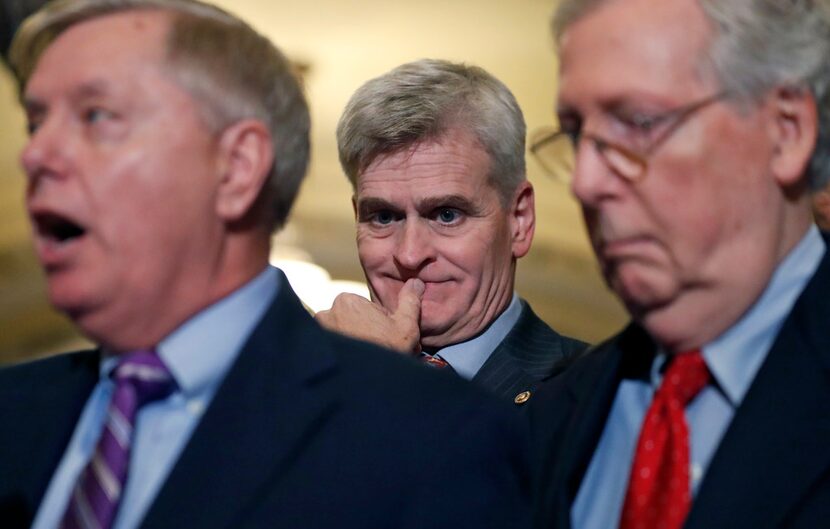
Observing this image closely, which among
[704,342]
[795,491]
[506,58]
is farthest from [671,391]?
[506,58]

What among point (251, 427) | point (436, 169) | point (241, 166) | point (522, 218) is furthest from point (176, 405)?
point (522, 218)

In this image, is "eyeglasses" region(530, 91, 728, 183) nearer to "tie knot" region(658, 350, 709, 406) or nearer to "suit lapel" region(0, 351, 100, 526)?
"tie knot" region(658, 350, 709, 406)

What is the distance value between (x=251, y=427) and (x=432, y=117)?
1.09 meters

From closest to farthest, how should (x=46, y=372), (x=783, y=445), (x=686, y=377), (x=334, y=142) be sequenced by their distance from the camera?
1. (x=783, y=445)
2. (x=686, y=377)
3. (x=46, y=372)
4. (x=334, y=142)

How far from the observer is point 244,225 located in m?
1.95

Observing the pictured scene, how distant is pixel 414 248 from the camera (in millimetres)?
2650

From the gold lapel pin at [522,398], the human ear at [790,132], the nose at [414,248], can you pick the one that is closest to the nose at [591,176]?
the human ear at [790,132]

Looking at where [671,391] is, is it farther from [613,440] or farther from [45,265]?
[45,265]

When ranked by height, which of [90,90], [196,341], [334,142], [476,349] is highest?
[90,90]

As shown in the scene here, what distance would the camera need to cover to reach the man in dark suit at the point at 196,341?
1751 millimetres

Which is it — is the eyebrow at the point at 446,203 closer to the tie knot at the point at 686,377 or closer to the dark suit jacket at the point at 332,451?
the dark suit jacket at the point at 332,451

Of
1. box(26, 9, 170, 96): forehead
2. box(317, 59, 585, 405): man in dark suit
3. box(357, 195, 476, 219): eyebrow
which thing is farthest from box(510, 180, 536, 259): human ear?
box(26, 9, 170, 96): forehead

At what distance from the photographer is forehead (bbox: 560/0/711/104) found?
165 centimetres

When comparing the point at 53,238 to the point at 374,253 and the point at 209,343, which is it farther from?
the point at 374,253
